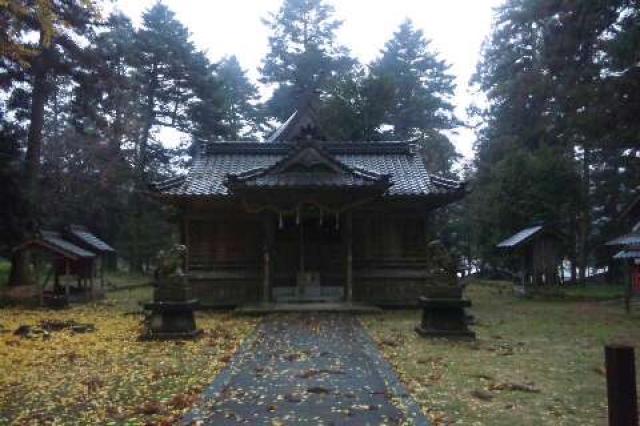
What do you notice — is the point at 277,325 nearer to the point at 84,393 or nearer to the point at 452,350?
the point at 452,350

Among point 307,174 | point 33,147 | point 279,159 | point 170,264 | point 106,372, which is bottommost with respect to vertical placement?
point 106,372

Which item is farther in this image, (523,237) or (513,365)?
(523,237)

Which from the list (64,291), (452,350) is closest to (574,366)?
(452,350)

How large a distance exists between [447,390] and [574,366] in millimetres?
2916

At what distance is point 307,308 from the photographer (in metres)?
17.2

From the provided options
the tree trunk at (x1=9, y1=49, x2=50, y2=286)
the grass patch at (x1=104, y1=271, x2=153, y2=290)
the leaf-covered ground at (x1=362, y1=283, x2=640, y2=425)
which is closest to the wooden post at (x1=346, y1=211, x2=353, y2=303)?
the leaf-covered ground at (x1=362, y1=283, x2=640, y2=425)

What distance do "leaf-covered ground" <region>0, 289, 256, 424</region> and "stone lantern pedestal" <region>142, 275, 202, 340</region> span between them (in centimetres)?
43

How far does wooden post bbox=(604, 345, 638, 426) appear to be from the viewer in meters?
3.79

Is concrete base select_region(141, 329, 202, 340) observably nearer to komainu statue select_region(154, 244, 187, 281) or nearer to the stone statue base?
komainu statue select_region(154, 244, 187, 281)

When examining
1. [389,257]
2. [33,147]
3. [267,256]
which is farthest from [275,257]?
[33,147]

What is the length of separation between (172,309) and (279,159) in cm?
1026

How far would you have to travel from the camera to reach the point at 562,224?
28359 millimetres

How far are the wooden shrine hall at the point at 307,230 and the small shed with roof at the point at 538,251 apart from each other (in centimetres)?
510

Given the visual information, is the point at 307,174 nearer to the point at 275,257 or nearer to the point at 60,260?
the point at 275,257
